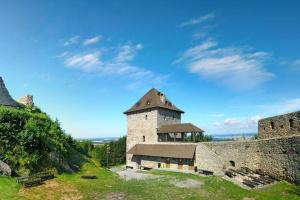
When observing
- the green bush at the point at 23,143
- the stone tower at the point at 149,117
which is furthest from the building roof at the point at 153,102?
the green bush at the point at 23,143

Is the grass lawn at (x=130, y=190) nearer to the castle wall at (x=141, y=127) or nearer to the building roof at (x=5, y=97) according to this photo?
the building roof at (x=5, y=97)

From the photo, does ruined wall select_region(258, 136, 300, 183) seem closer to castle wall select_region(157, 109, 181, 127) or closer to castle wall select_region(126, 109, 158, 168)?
castle wall select_region(157, 109, 181, 127)

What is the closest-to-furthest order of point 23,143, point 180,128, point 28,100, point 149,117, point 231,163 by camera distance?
1. point 23,143
2. point 231,163
3. point 28,100
4. point 180,128
5. point 149,117

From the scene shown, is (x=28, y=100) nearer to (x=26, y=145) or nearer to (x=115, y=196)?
(x=26, y=145)

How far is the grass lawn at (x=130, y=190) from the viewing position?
51.9ft

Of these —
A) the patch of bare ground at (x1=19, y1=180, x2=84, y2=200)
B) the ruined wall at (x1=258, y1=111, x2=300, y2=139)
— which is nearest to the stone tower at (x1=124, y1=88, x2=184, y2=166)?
the ruined wall at (x1=258, y1=111, x2=300, y2=139)

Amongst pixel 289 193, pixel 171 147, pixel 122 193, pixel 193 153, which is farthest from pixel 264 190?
pixel 171 147

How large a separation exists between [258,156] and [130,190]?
37.9 feet

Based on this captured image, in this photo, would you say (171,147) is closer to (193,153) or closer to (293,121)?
(193,153)

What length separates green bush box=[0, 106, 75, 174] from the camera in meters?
18.9

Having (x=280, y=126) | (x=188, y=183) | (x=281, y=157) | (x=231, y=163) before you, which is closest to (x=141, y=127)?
(x=231, y=163)

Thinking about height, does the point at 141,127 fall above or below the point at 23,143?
above

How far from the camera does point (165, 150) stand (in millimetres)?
35281

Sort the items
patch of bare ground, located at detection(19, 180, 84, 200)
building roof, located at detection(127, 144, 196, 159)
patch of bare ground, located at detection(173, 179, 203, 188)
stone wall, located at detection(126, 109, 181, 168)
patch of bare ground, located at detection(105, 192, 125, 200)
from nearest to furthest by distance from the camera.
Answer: patch of bare ground, located at detection(19, 180, 84, 200)
patch of bare ground, located at detection(105, 192, 125, 200)
patch of bare ground, located at detection(173, 179, 203, 188)
building roof, located at detection(127, 144, 196, 159)
stone wall, located at detection(126, 109, 181, 168)
